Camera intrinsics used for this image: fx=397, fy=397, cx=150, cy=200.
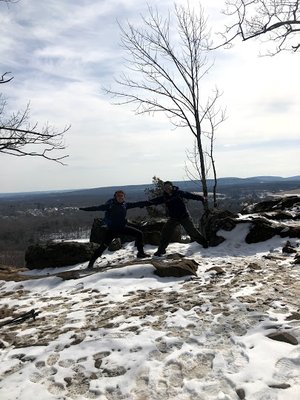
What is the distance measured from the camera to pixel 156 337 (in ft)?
18.9

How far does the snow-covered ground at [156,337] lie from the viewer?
4562 mm

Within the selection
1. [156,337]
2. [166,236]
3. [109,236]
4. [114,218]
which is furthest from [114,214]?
[156,337]

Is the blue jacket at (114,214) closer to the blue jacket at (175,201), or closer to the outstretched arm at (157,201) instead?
the outstretched arm at (157,201)

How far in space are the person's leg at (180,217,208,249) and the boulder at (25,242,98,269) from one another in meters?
3.03

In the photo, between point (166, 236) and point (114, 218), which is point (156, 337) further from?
point (166, 236)

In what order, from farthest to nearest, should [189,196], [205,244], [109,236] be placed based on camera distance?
[205,244]
[189,196]
[109,236]

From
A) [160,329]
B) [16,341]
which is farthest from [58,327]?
[160,329]

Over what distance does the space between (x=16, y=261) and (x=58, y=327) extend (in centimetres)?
9662

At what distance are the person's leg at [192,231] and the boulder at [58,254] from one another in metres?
3.03

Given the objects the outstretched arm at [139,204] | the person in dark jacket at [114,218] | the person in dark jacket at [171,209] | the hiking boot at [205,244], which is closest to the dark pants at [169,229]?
the person in dark jacket at [171,209]

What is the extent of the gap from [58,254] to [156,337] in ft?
24.0

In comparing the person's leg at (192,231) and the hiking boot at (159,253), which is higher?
the person's leg at (192,231)

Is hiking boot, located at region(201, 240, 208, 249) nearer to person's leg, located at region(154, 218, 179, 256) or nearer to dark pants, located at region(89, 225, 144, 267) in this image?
person's leg, located at region(154, 218, 179, 256)

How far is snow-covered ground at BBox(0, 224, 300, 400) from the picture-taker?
15.0 ft
